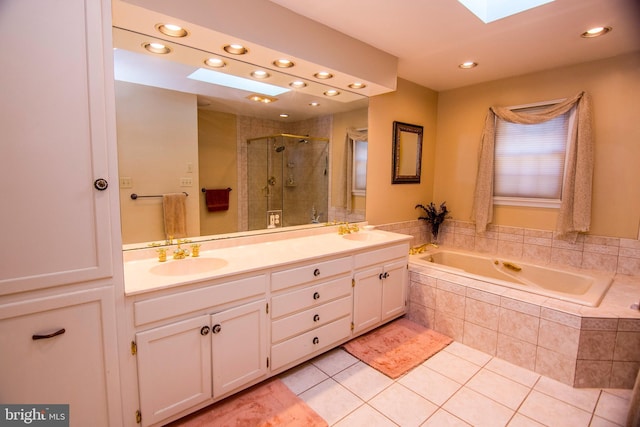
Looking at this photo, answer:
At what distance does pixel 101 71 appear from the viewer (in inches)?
49.4

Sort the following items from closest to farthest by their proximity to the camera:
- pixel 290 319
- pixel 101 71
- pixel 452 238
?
pixel 101 71 → pixel 290 319 → pixel 452 238

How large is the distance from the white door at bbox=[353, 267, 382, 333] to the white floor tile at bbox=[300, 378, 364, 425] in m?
0.55

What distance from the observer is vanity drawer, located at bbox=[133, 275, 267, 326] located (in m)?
1.46

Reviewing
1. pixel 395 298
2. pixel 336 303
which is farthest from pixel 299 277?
pixel 395 298

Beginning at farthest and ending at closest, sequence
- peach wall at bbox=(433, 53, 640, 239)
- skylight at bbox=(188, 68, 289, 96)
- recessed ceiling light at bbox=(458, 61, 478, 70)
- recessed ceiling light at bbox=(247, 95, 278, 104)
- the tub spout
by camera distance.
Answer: the tub spout → recessed ceiling light at bbox=(458, 61, 478, 70) → peach wall at bbox=(433, 53, 640, 239) → recessed ceiling light at bbox=(247, 95, 278, 104) → skylight at bbox=(188, 68, 289, 96)

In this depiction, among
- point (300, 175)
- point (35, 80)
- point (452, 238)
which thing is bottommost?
point (452, 238)

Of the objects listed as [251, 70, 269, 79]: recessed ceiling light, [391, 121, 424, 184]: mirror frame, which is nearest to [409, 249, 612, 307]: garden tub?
[391, 121, 424, 184]: mirror frame

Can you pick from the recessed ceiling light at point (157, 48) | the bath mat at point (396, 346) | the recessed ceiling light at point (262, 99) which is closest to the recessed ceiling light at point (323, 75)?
the recessed ceiling light at point (262, 99)

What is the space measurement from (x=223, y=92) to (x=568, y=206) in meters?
3.25

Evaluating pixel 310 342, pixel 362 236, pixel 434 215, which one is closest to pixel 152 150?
pixel 310 342

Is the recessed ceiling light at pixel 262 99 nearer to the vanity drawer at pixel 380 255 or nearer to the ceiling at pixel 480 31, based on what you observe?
the ceiling at pixel 480 31

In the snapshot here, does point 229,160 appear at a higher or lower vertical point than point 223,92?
lower

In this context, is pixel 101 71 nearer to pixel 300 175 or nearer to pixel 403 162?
pixel 300 175

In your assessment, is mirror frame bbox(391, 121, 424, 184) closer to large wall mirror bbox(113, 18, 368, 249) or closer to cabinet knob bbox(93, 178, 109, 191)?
large wall mirror bbox(113, 18, 368, 249)
